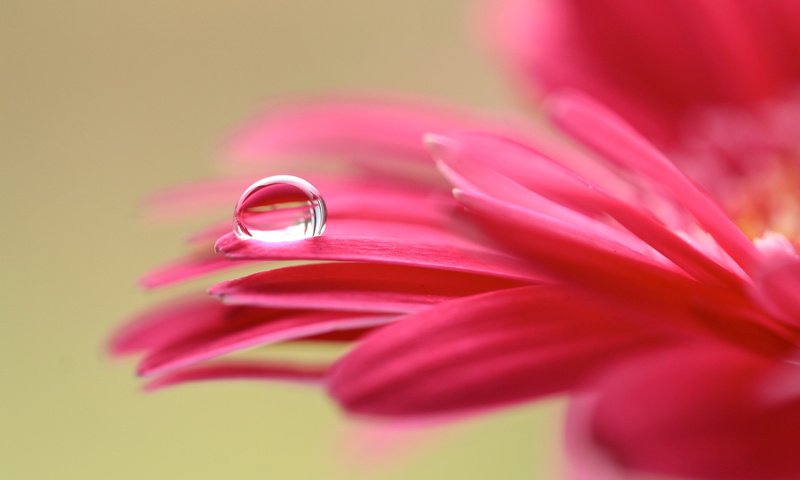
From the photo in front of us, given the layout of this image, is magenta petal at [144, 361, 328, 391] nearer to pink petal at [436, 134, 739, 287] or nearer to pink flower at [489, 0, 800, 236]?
pink petal at [436, 134, 739, 287]

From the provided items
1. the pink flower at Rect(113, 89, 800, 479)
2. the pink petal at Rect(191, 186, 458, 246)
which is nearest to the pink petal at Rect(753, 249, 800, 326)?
the pink flower at Rect(113, 89, 800, 479)

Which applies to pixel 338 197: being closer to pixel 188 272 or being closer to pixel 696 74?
pixel 188 272

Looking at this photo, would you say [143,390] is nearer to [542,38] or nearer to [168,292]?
[542,38]

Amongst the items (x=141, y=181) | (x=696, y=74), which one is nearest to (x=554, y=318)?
(x=696, y=74)

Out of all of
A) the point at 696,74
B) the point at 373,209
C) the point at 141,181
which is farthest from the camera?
the point at 141,181

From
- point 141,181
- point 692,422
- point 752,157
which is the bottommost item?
point 692,422

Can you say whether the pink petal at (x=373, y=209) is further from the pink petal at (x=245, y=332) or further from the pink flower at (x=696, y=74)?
the pink flower at (x=696, y=74)

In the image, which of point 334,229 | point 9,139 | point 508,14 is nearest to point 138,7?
point 9,139
